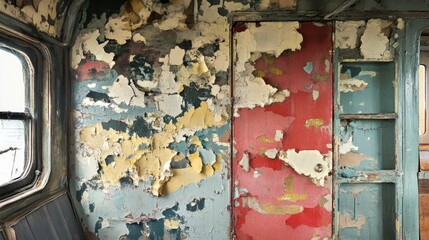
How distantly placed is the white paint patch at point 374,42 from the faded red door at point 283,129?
0.26m

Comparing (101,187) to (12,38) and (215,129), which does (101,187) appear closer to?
(215,129)

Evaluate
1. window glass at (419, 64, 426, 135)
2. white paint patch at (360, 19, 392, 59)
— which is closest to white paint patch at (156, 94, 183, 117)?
white paint patch at (360, 19, 392, 59)

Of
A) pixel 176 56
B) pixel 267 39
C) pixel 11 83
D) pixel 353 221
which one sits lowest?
pixel 353 221

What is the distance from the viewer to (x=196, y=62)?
93.0 inches

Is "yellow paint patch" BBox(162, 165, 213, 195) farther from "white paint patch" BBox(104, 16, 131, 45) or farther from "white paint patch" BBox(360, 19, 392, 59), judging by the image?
"white paint patch" BBox(360, 19, 392, 59)

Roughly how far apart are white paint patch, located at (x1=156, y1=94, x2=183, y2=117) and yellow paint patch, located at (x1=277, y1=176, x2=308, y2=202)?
975mm

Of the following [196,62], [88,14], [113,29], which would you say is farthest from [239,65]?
[88,14]

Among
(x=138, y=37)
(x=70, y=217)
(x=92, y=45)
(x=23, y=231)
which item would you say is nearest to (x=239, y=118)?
(x=138, y=37)

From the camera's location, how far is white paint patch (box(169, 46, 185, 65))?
2.37 metres

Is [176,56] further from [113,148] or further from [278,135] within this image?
[278,135]

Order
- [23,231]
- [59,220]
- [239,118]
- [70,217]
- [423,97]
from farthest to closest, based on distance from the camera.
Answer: [423,97] < [239,118] < [70,217] < [59,220] < [23,231]

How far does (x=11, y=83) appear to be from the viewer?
6.57 ft

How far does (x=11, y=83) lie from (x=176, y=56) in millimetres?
1103

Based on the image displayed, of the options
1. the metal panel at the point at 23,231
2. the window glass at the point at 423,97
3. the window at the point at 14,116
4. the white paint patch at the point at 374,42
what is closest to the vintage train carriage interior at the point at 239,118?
the white paint patch at the point at 374,42
